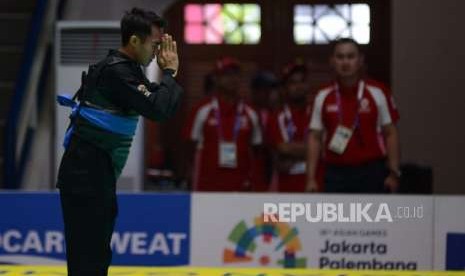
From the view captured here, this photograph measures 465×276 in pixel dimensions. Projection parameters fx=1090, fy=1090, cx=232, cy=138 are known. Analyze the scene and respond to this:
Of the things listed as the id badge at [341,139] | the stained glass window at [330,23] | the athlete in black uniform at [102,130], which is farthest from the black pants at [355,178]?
the stained glass window at [330,23]

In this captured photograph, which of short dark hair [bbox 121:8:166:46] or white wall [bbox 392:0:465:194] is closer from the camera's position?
short dark hair [bbox 121:8:166:46]

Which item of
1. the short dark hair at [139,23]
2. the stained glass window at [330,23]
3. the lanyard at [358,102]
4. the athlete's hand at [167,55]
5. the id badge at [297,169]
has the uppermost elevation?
the stained glass window at [330,23]

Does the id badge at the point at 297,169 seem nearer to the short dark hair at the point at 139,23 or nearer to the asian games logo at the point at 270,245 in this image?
the asian games logo at the point at 270,245

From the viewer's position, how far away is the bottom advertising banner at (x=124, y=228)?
745 centimetres

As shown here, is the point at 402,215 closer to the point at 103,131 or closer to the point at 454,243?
the point at 454,243

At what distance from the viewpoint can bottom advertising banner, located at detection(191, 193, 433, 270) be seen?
7.42 metres

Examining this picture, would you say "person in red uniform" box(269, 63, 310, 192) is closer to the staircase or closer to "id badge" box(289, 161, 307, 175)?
"id badge" box(289, 161, 307, 175)

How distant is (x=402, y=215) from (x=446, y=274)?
3.35 ft

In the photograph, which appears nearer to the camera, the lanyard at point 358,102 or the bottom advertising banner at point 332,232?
the bottom advertising banner at point 332,232

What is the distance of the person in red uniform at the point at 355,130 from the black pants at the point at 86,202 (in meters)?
3.23

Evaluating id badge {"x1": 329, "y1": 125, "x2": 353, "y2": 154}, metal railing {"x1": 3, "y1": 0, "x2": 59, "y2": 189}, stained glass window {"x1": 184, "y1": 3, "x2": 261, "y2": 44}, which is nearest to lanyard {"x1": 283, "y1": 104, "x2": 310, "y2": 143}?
id badge {"x1": 329, "y1": 125, "x2": 353, "y2": 154}

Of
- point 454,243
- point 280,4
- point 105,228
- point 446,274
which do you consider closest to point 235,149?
point 454,243

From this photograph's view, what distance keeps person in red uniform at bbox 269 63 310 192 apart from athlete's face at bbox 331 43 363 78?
1180 mm

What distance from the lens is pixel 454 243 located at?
7410mm
